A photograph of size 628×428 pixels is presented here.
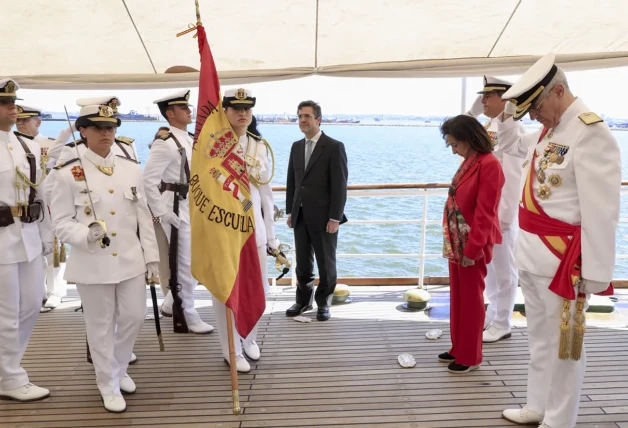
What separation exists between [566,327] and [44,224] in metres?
2.84

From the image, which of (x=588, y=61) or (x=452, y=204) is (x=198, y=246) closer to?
(x=452, y=204)

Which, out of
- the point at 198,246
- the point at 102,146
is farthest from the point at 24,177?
the point at 198,246

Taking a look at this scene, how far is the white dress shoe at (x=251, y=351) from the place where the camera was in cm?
344

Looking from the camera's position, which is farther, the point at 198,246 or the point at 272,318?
the point at 272,318

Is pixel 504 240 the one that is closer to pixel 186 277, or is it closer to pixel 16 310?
pixel 186 277

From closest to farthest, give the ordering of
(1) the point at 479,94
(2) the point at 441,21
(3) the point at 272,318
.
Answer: (1) the point at 479,94, (2) the point at 441,21, (3) the point at 272,318

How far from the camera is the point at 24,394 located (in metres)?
2.96

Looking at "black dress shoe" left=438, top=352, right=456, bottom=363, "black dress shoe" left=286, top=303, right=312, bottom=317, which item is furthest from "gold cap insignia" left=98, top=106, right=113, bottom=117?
"black dress shoe" left=438, top=352, right=456, bottom=363

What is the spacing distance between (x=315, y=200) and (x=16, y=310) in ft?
6.95

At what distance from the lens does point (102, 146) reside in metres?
2.70

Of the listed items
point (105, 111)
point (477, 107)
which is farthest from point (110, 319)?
point (477, 107)

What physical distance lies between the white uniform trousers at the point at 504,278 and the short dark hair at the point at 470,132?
94cm

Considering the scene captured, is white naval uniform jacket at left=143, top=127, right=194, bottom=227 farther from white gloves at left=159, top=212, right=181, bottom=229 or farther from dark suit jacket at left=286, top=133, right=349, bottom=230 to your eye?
dark suit jacket at left=286, top=133, right=349, bottom=230

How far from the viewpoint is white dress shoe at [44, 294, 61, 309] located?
14.9ft
